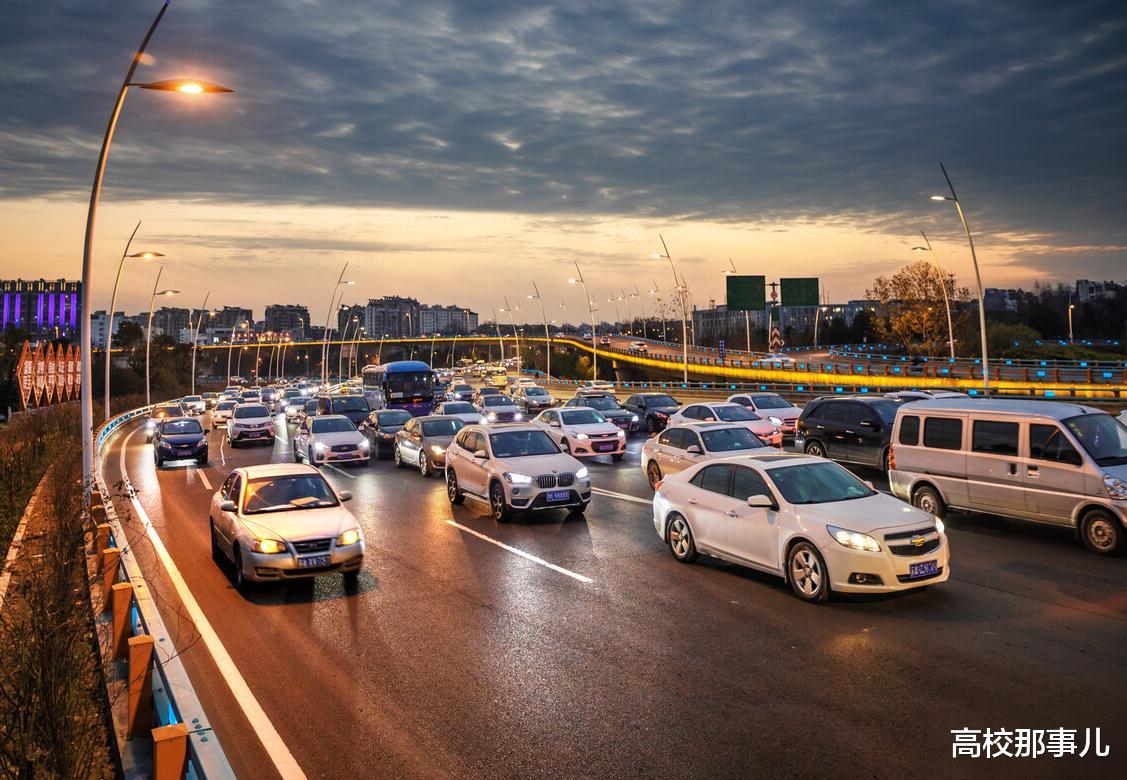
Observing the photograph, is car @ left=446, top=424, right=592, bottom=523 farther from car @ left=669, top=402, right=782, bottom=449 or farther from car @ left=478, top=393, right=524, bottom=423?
car @ left=478, top=393, right=524, bottom=423

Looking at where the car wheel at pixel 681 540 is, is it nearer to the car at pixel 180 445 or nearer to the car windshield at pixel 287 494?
the car windshield at pixel 287 494

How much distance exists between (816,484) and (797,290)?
52128mm

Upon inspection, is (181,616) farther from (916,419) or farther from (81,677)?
(916,419)

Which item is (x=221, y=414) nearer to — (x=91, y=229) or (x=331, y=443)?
(x=331, y=443)

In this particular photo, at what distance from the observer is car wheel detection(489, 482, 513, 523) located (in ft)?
49.2

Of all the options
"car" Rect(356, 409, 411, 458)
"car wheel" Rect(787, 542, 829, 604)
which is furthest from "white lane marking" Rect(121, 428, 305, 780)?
"car" Rect(356, 409, 411, 458)

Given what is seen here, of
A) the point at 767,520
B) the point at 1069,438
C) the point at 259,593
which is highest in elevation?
the point at 1069,438

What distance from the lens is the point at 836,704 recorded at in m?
6.57

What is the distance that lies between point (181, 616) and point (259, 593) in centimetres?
119

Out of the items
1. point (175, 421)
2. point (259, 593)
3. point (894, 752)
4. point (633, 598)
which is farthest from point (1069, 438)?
point (175, 421)

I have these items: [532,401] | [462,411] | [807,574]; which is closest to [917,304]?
[532,401]

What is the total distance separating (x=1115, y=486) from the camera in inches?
432

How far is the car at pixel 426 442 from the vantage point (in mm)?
22375

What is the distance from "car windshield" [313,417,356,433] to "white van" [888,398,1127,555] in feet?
57.8
